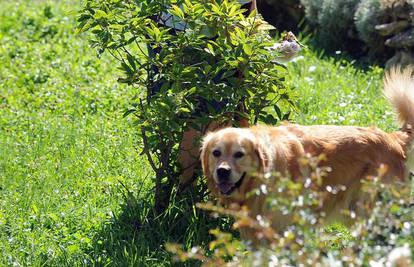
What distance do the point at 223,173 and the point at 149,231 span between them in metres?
0.96

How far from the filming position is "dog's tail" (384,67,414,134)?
5.39m

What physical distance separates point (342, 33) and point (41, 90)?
3.60m

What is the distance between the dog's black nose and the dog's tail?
4.16 ft

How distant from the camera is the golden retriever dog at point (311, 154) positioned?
493 centimetres

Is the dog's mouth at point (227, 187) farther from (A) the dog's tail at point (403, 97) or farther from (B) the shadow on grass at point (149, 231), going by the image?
(A) the dog's tail at point (403, 97)

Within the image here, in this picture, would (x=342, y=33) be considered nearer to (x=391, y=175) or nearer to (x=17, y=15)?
(x=17, y=15)

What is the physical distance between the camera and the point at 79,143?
7188 millimetres

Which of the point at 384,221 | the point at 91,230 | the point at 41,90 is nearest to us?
the point at 384,221

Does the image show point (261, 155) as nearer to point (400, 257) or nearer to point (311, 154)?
point (311, 154)

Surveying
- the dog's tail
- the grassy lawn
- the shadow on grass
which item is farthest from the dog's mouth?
the dog's tail

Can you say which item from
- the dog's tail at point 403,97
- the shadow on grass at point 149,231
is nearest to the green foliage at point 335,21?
the dog's tail at point 403,97

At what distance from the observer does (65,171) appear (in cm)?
662

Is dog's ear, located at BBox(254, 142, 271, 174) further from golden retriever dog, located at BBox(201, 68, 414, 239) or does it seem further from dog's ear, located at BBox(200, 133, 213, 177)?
dog's ear, located at BBox(200, 133, 213, 177)

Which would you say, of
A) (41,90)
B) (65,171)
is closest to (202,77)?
(65,171)
